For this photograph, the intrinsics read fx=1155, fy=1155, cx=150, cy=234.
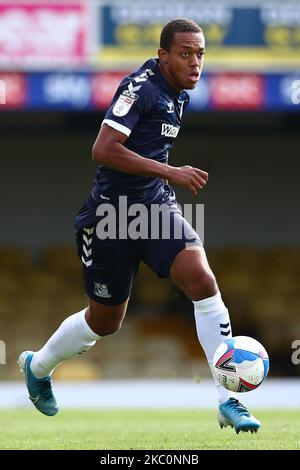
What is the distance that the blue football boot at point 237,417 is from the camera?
221 inches

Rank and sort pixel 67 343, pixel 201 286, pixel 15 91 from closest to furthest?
pixel 201 286, pixel 67 343, pixel 15 91

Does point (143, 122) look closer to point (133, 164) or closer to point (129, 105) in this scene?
point (129, 105)

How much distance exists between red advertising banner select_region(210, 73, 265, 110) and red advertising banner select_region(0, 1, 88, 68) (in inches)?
61.3

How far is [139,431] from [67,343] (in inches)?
34.8

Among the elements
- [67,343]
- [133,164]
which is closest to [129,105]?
[133,164]

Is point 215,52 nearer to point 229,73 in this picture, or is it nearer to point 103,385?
point 229,73

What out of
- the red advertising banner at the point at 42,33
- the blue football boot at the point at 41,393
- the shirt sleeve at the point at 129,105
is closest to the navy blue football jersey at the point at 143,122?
the shirt sleeve at the point at 129,105

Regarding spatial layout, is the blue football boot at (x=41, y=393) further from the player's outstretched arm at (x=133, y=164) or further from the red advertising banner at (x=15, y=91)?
the red advertising banner at (x=15, y=91)

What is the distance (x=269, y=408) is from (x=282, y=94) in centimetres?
439

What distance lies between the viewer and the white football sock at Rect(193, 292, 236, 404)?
5.80 meters

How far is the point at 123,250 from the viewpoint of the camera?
605cm

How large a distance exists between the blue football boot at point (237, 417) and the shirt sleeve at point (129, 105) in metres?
1.45

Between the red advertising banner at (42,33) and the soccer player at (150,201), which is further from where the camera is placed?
the red advertising banner at (42,33)
